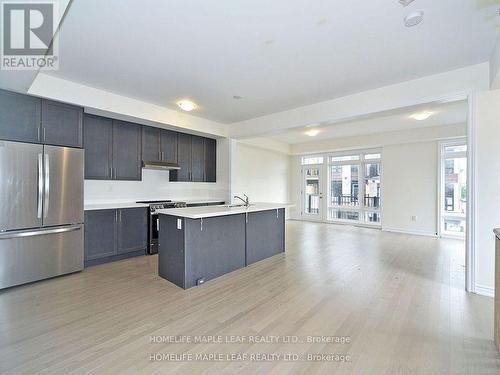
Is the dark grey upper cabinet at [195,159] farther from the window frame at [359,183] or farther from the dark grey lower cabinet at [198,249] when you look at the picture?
the window frame at [359,183]

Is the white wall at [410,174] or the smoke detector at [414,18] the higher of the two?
the smoke detector at [414,18]

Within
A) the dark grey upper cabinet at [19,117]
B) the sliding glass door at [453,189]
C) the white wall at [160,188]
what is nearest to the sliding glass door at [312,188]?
the sliding glass door at [453,189]

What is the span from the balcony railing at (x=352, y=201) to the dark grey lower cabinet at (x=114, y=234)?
6087 millimetres

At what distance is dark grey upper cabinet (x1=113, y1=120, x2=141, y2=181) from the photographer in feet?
14.2

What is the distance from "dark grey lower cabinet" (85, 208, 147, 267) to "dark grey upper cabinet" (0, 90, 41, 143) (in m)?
1.27

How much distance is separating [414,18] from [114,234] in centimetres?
464

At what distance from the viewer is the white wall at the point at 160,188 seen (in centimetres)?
439

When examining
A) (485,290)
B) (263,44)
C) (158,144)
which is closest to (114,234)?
(158,144)

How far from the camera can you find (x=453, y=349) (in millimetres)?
1884

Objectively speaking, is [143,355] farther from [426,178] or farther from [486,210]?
[426,178]

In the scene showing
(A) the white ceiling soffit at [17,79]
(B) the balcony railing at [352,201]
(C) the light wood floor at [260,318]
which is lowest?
(C) the light wood floor at [260,318]

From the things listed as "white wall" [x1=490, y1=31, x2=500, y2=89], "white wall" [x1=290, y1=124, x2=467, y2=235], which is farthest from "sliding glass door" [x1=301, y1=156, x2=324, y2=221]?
"white wall" [x1=490, y1=31, x2=500, y2=89]

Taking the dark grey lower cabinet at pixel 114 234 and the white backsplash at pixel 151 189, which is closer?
the dark grey lower cabinet at pixel 114 234

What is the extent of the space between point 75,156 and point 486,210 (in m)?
5.32
